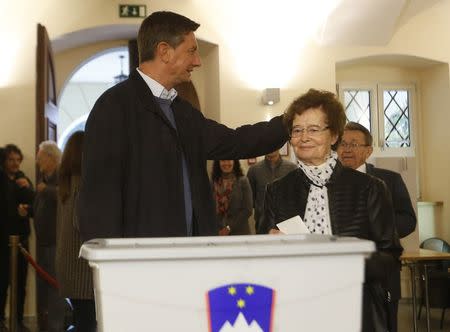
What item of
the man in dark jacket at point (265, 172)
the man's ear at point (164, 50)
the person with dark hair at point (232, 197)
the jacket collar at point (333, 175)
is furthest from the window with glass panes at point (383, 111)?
the jacket collar at point (333, 175)

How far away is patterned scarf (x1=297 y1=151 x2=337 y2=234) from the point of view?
1.89m

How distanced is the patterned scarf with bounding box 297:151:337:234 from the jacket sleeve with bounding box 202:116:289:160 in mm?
276

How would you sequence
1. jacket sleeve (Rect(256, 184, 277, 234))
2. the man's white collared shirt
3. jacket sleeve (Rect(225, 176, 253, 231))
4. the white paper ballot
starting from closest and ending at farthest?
the white paper ballot < jacket sleeve (Rect(256, 184, 277, 234)) < the man's white collared shirt < jacket sleeve (Rect(225, 176, 253, 231))

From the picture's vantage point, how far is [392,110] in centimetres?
802

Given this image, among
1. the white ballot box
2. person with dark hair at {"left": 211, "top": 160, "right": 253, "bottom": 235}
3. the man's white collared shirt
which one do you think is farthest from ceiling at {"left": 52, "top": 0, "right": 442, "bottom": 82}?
the white ballot box

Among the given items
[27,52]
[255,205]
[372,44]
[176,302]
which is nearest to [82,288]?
[176,302]

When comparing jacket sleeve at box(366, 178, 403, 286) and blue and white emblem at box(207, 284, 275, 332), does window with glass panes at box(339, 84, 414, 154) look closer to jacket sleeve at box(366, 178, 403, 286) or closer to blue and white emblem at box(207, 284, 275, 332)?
jacket sleeve at box(366, 178, 403, 286)

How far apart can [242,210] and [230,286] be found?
15.8ft

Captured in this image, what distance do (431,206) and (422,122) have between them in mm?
1037

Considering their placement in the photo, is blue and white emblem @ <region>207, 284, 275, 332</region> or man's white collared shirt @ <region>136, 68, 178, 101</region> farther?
man's white collared shirt @ <region>136, 68, 178, 101</region>

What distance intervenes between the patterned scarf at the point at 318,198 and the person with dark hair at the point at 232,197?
386 cm

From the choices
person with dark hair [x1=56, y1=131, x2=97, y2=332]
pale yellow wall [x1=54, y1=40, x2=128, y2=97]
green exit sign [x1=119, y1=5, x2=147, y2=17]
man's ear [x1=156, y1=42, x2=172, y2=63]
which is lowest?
person with dark hair [x1=56, y1=131, x2=97, y2=332]

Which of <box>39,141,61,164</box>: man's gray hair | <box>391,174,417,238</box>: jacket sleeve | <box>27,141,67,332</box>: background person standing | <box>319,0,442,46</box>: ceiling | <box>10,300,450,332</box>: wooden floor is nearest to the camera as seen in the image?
<box>391,174,417,238</box>: jacket sleeve

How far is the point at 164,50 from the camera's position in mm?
2184
